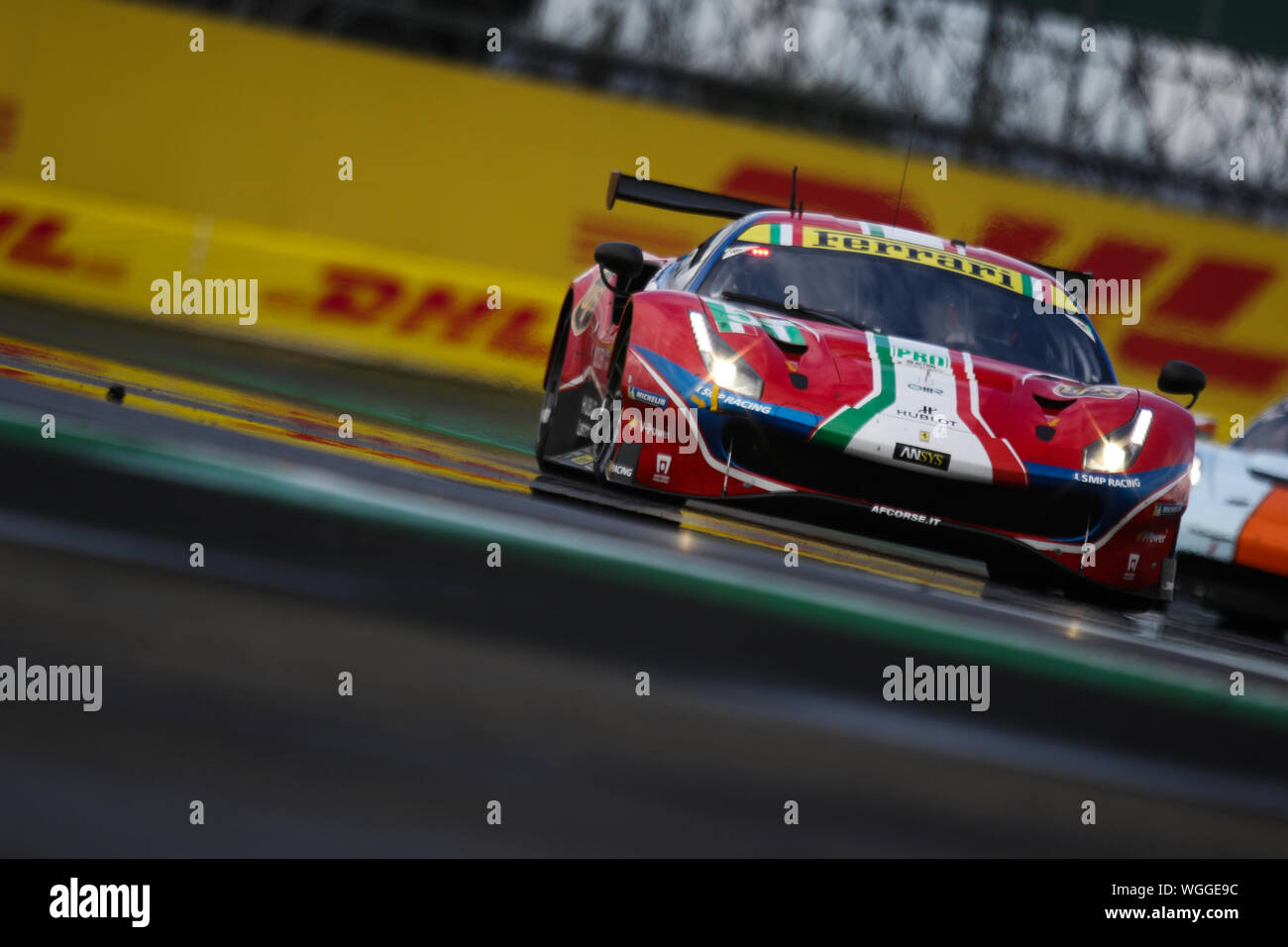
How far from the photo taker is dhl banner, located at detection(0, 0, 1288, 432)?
1442 centimetres

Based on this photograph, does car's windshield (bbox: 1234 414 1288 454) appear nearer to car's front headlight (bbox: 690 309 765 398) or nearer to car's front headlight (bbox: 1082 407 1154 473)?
car's front headlight (bbox: 1082 407 1154 473)

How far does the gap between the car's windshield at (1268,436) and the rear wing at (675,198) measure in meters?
2.12

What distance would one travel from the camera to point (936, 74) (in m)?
23.8

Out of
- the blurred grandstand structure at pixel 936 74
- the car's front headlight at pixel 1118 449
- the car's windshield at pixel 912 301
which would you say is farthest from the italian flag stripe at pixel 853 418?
the blurred grandstand structure at pixel 936 74

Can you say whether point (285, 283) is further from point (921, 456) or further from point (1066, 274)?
point (921, 456)

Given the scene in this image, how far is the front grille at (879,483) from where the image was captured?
5336mm

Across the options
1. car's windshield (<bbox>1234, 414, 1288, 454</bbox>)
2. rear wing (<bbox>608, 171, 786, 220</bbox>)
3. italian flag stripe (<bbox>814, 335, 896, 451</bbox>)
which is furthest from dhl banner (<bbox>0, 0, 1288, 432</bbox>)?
italian flag stripe (<bbox>814, 335, 896, 451</bbox>)

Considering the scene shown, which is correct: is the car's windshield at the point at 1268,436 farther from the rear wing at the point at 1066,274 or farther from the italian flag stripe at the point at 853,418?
the italian flag stripe at the point at 853,418

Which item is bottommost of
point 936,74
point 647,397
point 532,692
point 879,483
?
point 532,692

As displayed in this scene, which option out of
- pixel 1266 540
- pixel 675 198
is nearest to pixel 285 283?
pixel 675 198

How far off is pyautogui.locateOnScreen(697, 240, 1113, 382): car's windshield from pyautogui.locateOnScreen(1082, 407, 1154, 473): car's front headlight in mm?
760

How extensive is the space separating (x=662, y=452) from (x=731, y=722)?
3.02m

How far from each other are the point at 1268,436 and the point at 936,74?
17.4m
